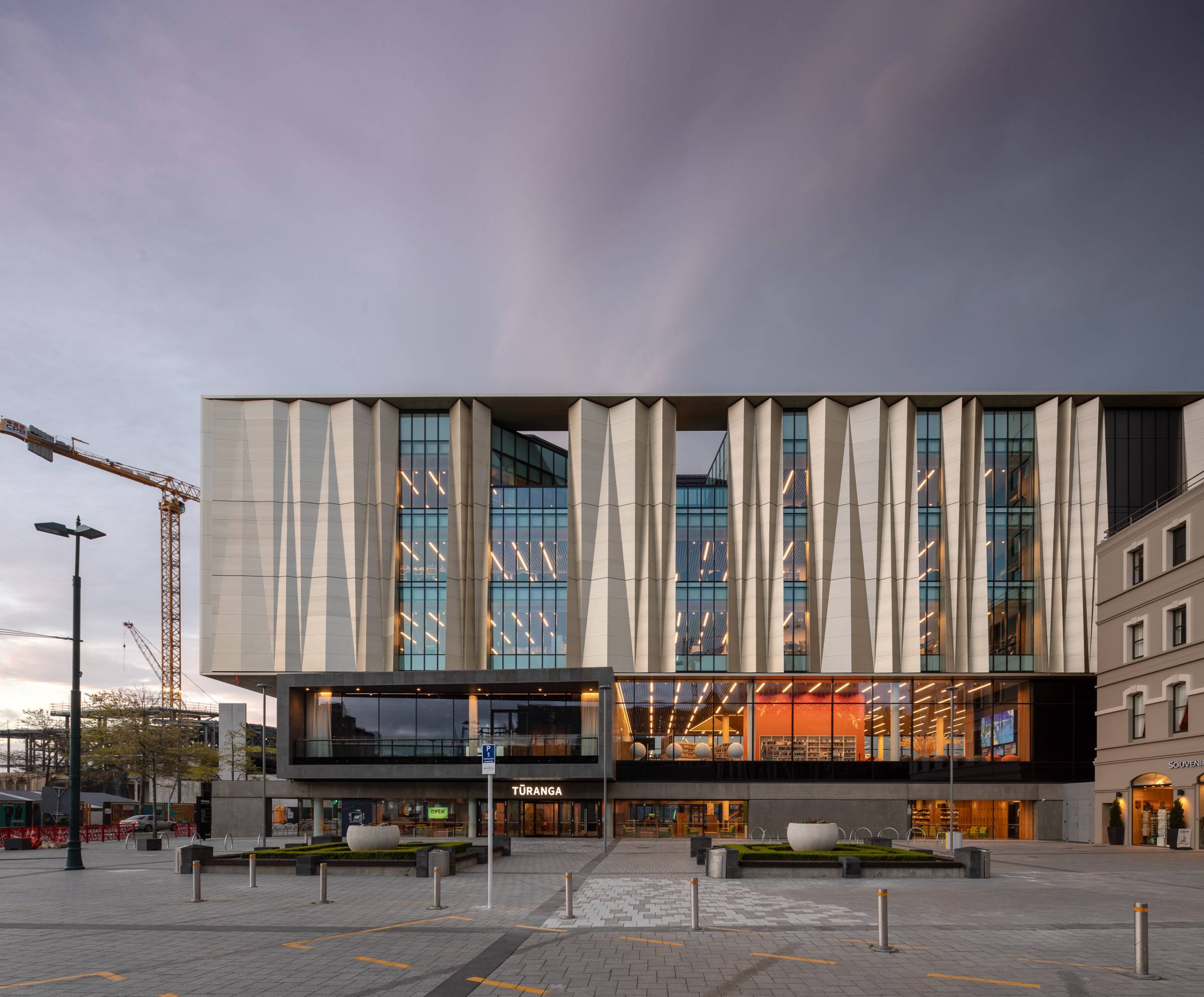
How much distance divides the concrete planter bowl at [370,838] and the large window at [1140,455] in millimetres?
46260

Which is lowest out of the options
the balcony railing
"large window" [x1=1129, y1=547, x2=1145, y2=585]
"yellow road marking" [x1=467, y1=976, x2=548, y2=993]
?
the balcony railing

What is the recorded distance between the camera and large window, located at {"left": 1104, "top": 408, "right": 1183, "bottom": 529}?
5375 cm

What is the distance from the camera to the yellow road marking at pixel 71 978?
40.7 feet

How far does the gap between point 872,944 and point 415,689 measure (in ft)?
124

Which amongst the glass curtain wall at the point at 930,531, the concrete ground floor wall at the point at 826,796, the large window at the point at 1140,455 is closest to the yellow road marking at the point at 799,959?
the concrete ground floor wall at the point at 826,796

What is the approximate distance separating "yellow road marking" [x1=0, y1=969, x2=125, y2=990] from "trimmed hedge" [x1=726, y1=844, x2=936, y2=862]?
17.8 metres

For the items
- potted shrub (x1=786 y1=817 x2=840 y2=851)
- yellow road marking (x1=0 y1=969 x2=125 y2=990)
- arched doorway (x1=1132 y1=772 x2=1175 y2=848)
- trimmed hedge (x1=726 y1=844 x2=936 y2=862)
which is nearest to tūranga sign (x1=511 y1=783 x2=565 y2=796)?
trimmed hedge (x1=726 y1=844 x2=936 y2=862)

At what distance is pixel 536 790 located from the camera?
4800 centimetres

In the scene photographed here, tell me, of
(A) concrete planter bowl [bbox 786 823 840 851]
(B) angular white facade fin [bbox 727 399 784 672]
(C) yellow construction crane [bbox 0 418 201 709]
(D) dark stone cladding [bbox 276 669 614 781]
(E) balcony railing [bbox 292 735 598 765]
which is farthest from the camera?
(C) yellow construction crane [bbox 0 418 201 709]

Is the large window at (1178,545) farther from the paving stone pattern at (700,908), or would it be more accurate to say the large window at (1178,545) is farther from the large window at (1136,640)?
the paving stone pattern at (700,908)

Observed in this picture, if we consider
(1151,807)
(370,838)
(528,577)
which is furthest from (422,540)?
(1151,807)

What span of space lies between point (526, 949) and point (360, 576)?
4098 cm

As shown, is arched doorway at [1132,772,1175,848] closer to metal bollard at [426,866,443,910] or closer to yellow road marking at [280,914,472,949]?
metal bollard at [426,866,443,910]

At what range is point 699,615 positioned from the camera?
176 ft
